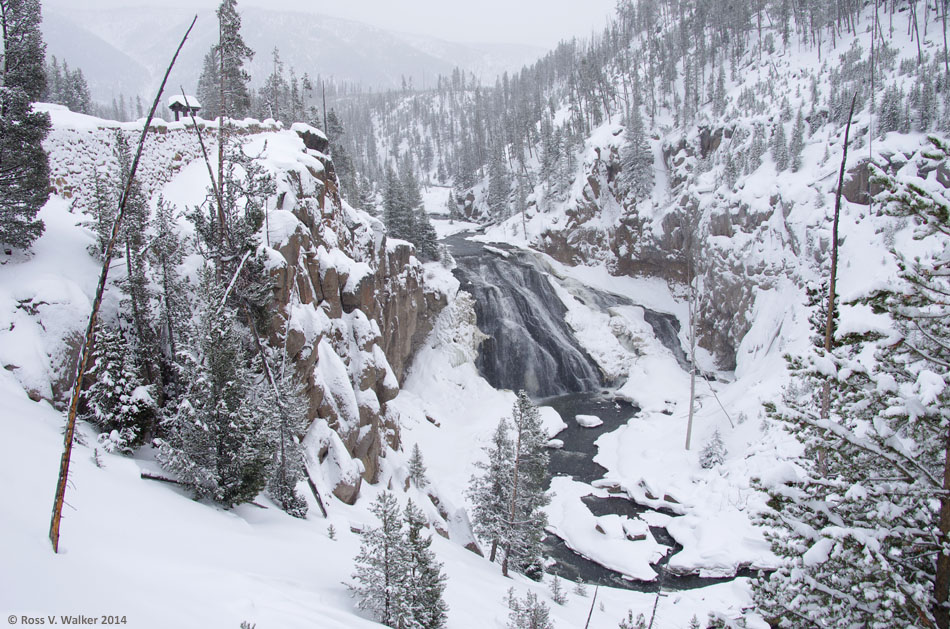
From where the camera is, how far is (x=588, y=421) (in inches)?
1469

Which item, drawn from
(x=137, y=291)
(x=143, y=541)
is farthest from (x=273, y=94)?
(x=143, y=541)

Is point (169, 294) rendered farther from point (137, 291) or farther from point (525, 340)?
point (525, 340)

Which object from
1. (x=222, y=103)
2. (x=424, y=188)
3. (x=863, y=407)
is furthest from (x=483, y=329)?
(x=424, y=188)

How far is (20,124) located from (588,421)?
36.1 m

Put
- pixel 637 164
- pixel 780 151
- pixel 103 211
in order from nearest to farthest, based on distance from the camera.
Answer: pixel 103 211 < pixel 780 151 < pixel 637 164

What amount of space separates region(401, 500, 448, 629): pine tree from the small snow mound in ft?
92.6

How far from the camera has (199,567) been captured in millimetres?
8039

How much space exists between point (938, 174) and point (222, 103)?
44959 millimetres

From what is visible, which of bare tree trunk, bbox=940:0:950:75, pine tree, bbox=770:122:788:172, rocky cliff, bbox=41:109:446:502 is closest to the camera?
rocky cliff, bbox=41:109:446:502

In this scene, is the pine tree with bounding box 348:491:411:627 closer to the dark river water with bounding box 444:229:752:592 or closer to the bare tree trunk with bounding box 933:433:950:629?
the bare tree trunk with bounding box 933:433:950:629

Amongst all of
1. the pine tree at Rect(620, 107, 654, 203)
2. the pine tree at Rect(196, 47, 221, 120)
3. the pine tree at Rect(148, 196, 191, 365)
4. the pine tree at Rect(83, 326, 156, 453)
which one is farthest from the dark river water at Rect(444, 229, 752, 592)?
the pine tree at Rect(196, 47, 221, 120)

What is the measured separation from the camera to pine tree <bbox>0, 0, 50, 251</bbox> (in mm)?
14445

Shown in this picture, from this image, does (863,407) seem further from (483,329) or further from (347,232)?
(483,329)

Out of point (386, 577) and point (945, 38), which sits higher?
point (945, 38)
